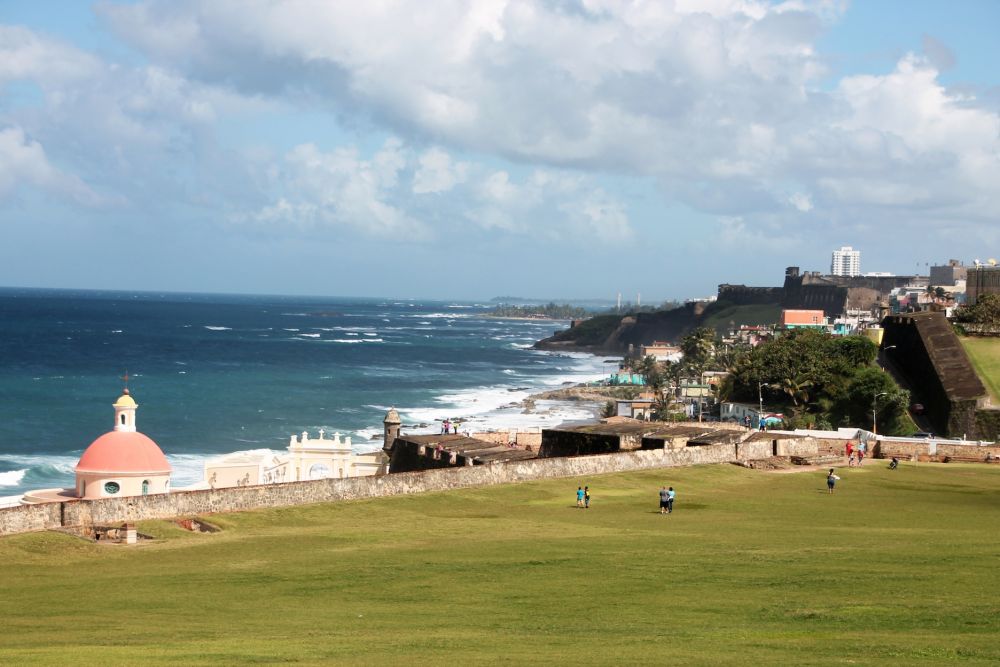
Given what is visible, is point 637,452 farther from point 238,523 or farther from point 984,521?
point 238,523

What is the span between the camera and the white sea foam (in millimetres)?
56438

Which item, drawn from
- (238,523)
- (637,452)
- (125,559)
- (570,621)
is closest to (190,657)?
(570,621)

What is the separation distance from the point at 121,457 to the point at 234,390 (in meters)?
79.4

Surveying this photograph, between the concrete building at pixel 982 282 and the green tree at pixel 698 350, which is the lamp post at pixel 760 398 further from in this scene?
the concrete building at pixel 982 282

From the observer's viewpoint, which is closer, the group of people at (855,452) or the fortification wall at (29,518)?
the fortification wall at (29,518)

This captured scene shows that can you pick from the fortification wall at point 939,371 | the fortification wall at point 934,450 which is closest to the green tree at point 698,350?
the fortification wall at point 939,371

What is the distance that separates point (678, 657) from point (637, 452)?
67.2 feet

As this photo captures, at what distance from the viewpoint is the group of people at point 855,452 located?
121ft

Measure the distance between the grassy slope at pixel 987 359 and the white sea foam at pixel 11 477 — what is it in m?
48.0

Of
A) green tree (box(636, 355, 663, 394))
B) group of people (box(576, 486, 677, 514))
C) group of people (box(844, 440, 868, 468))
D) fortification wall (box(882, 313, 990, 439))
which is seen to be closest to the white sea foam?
group of people (box(576, 486, 677, 514))

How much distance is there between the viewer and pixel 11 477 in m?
58.1

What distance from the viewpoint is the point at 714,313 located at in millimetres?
187000

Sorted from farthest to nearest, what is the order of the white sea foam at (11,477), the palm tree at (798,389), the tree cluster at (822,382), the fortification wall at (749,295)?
the fortification wall at (749,295)
the palm tree at (798,389)
the tree cluster at (822,382)
the white sea foam at (11,477)

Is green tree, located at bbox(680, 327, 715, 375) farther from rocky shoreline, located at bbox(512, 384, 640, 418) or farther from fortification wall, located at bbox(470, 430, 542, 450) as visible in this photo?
fortification wall, located at bbox(470, 430, 542, 450)
